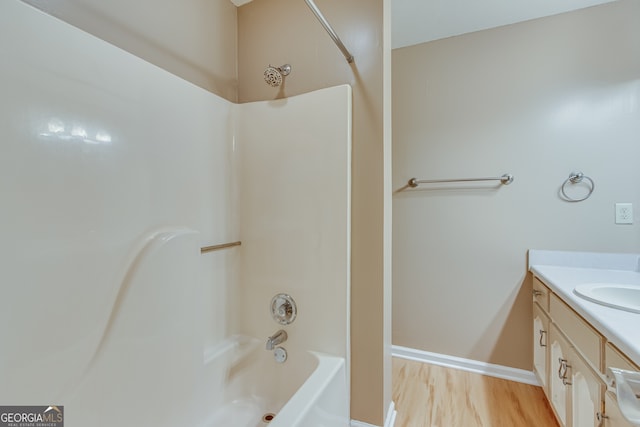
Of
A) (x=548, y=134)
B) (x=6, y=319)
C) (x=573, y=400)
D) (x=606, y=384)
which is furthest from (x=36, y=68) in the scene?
(x=548, y=134)

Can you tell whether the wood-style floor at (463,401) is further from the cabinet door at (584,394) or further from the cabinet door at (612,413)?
the cabinet door at (612,413)

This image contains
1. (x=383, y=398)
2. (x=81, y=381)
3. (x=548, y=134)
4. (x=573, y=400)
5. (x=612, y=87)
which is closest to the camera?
(x=81, y=381)

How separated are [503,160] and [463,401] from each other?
5.51ft

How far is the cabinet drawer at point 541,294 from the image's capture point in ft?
5.37

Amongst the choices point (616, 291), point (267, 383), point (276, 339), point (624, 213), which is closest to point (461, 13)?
point (624, 213)

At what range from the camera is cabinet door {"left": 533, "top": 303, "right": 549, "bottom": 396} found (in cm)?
165

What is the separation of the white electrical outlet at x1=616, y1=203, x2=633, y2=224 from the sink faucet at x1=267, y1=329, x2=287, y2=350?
220 centimetres

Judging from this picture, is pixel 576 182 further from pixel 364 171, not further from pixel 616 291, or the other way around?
pixel 364 171

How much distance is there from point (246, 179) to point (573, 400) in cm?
195

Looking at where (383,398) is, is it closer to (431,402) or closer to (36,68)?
(431,402)

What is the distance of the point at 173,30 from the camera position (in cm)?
135

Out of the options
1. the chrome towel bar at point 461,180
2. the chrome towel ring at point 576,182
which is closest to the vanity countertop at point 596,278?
the chrome towel ring at point 576,182

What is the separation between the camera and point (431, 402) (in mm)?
1780

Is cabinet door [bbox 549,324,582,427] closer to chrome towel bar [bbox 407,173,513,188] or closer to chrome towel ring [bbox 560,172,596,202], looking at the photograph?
chrome towel ring [bbox 560,172,596,202]
